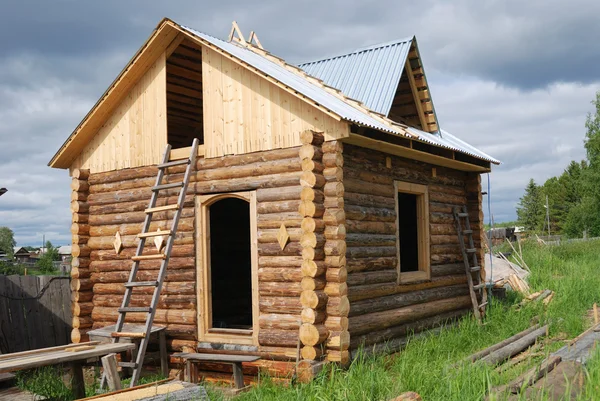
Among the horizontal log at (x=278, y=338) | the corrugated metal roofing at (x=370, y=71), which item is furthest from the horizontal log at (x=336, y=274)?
the corrugated metal roofing at (x=370, y=71)

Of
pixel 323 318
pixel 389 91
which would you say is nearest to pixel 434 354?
pixel 323 318

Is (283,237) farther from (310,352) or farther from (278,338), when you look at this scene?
(310,352)

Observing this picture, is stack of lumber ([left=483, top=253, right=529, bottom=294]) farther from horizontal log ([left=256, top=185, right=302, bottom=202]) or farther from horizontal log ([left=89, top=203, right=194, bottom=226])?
horizontal log ([left=89, top=203, right=194, bottom=226])

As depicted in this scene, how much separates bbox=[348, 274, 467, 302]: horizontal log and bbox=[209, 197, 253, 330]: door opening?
372 cm

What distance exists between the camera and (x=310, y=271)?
28.8 feet

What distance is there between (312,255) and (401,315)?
8.90ft

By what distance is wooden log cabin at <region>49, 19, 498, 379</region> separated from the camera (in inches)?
353

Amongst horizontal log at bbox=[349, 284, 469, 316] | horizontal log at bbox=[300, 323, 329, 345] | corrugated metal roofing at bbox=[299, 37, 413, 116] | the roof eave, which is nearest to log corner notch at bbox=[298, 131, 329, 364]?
horizontal log at bbox=[300, 323, 329, 345]

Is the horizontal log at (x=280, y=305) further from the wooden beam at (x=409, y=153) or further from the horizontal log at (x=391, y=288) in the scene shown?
the wooden beam at (x=409, y=153)

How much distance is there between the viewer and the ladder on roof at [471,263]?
13.1 meters

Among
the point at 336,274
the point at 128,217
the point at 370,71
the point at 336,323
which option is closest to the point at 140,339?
the point at 128,217

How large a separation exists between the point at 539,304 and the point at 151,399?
Result: 9929 millimetres

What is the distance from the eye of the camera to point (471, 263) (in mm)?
13727

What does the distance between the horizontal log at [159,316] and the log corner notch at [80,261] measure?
9.4 inches
